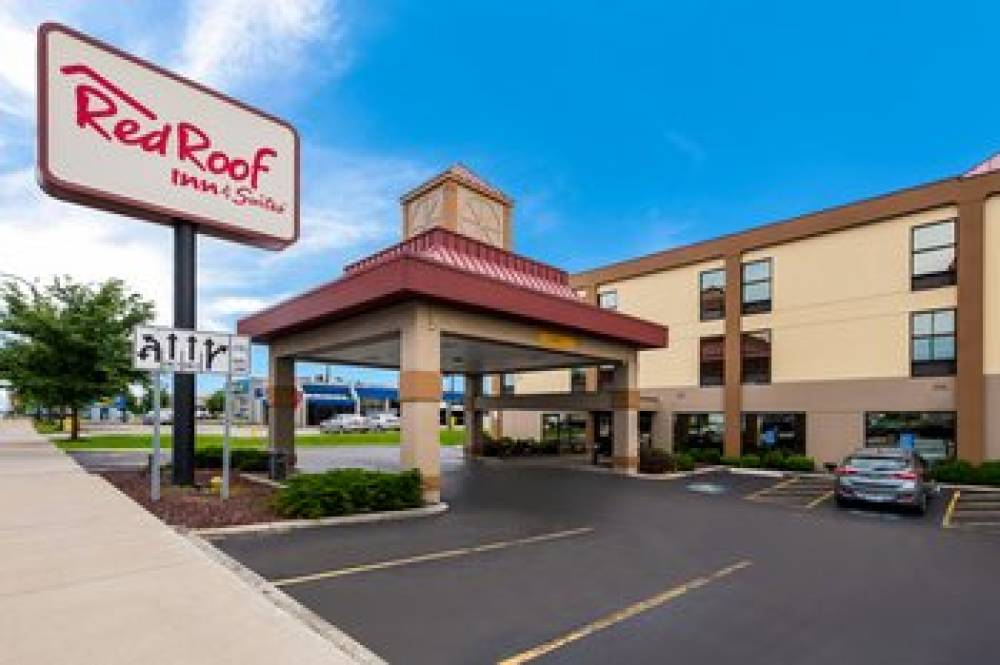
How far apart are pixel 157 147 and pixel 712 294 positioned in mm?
23543

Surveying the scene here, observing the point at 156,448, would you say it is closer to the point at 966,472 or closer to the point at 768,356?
the point at 768,356

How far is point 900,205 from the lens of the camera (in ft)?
75.0

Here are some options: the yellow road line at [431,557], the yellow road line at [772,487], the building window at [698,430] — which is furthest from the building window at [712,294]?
the yellow road line at [431,557]

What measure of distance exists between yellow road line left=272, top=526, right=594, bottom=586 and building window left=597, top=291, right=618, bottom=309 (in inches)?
882

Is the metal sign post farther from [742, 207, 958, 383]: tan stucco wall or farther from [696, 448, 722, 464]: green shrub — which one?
[742, 207, 958, 383]: tan stucco wall

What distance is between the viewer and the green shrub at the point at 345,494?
37.8 feet

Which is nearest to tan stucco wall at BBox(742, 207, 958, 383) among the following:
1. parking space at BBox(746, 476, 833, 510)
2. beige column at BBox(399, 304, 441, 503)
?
parking space at BBox(746, 476, 833, 510)

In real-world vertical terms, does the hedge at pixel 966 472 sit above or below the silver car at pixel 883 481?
below

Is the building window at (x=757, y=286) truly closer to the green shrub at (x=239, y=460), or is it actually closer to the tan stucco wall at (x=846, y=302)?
the tan stucco wall at (x=846, y=302)

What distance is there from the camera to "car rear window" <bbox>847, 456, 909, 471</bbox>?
48.6ft

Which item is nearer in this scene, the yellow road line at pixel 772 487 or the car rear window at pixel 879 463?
the car rear window at pixel 879 463

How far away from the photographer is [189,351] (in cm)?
1353

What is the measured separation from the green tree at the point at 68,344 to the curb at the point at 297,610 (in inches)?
1023

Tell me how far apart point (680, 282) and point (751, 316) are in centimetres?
411
